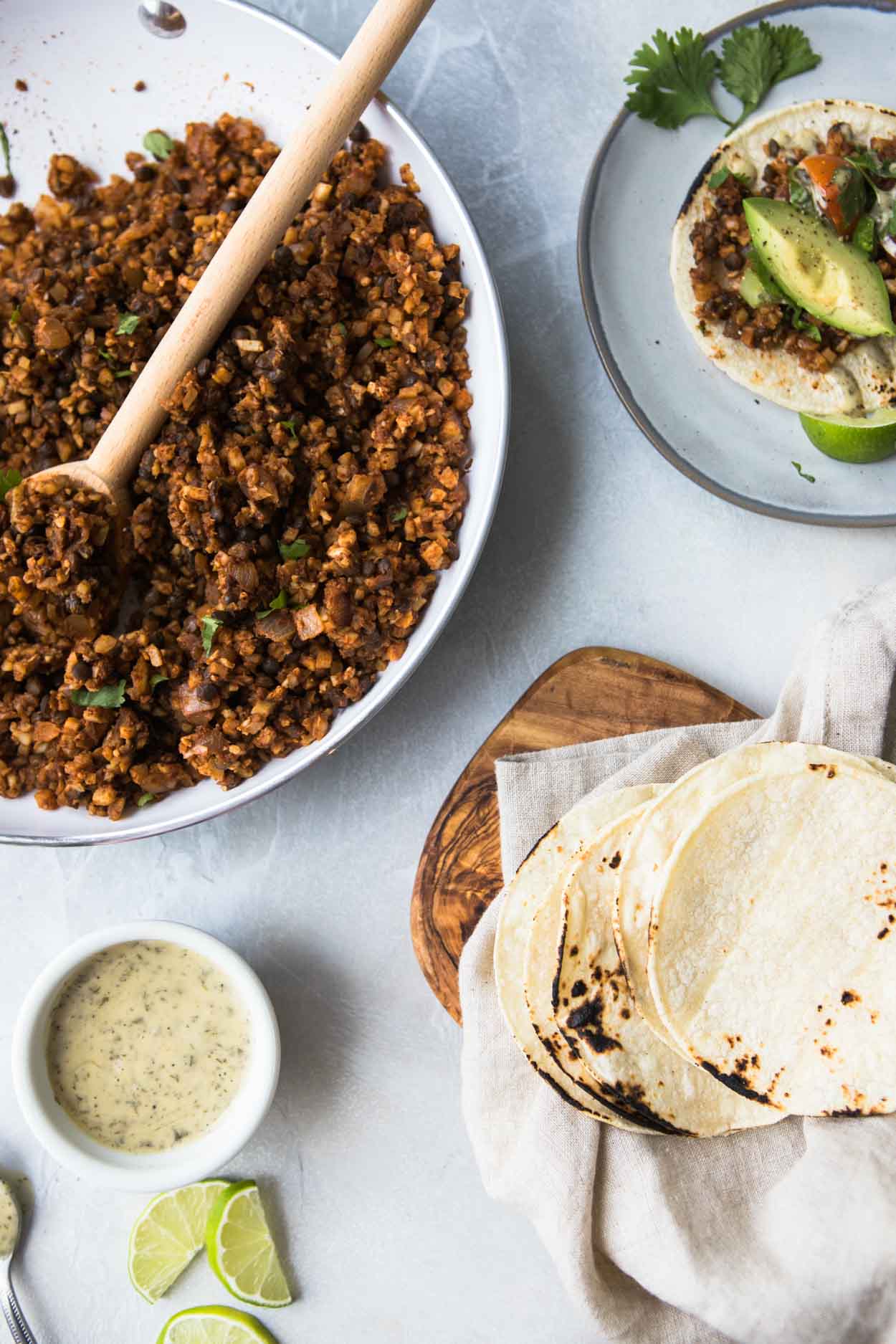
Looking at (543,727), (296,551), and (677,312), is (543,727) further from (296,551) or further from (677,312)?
(677,312)

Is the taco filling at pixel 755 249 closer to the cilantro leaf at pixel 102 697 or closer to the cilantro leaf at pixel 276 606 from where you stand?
the cilantro leaf at pixel 276 606

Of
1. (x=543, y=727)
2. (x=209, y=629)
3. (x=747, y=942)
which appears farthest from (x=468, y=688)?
(x=747, y=942)

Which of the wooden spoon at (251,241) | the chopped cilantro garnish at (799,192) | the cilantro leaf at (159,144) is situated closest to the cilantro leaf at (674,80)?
the chopped cilantro garnish at (799,192)

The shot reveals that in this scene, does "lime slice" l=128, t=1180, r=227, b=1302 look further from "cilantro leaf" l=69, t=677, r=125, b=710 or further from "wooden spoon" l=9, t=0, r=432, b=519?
"wooden spoon" l=9, t=0, r=432, b=519

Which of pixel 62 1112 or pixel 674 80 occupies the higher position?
pixel 674 80

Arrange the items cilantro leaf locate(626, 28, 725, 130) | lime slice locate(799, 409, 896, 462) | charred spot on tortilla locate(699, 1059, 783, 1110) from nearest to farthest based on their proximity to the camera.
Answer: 1. charred spot on tortilla locate(699, 1059, 783, 1110)
2. lime slice locate(799, 409, 896, 462)
3. cilantro leaf locate(626, 28, 725, 130)

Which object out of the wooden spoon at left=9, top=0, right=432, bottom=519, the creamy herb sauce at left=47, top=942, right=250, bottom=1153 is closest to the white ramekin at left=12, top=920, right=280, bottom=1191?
the creamy herb sauce at left=47, top=942, right=250, bottom=1153

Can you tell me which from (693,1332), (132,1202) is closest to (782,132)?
(693,1332)
